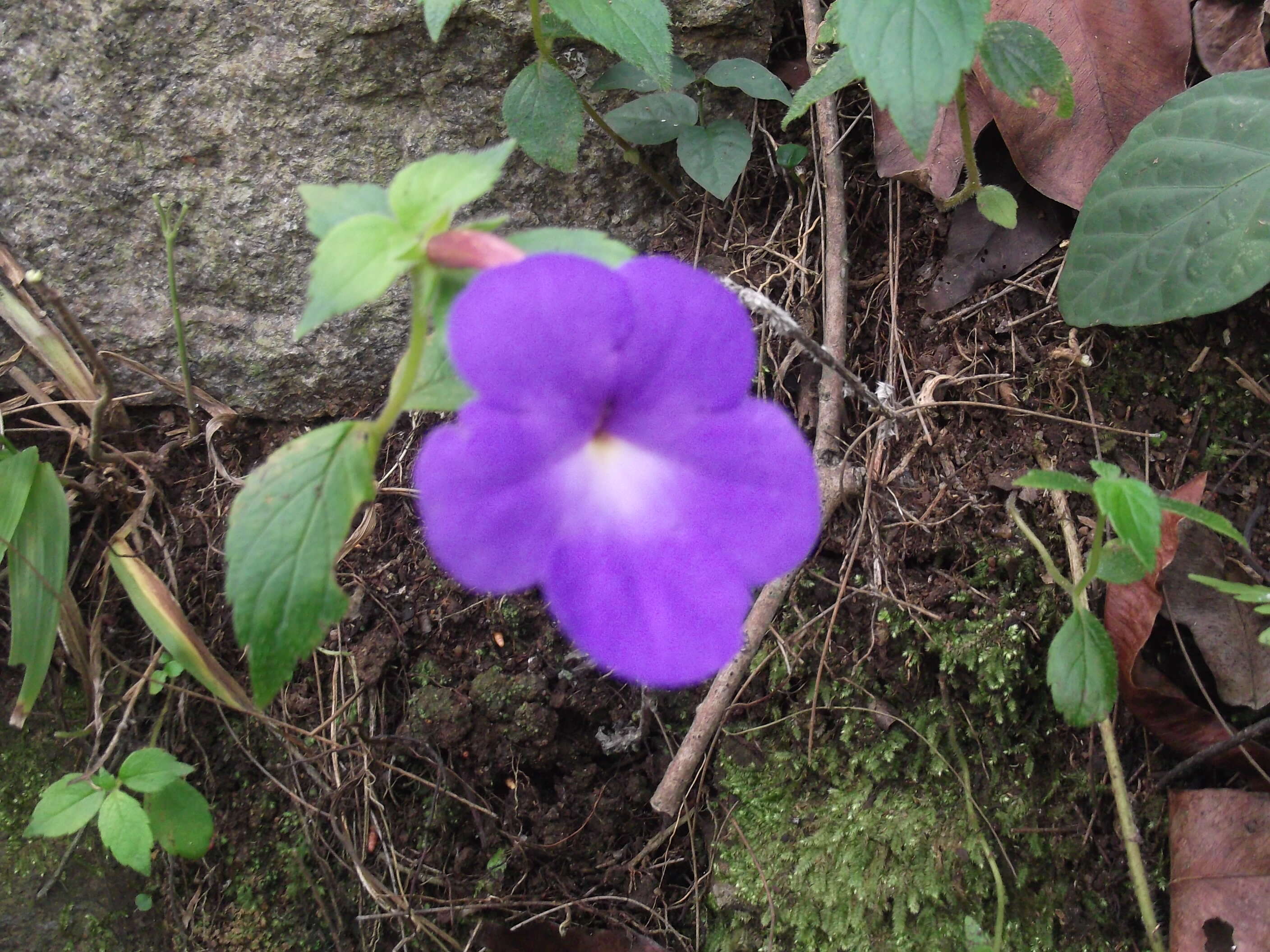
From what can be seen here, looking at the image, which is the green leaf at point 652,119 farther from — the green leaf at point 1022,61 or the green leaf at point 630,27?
the green leaf at point 1022,61

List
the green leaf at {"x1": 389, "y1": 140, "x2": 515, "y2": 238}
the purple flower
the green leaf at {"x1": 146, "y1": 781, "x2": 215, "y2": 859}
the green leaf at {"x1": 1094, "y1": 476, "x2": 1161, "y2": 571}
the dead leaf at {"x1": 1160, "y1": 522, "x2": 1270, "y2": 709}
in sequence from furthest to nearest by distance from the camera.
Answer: the green leaf at {"x1": 146, "y1": 781, "x2": 215, "y2": 859} → the dead leaf at {"x1": 1160, "y1": 522, "x2": 1270, "y2": 709} → the green leaf at {"x1": 1094, "y1": 476, "x2": 1161, "y2": 571} → the green leaf at {"x1": 389, "y1": 140, "x2": 515, "y2": 238} → the purple flower

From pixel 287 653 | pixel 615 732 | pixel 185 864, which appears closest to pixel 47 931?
pixel 185 864

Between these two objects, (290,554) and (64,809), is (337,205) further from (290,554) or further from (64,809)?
(64,809)

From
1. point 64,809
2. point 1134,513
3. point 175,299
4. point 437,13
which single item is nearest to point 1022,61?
point 1134,513

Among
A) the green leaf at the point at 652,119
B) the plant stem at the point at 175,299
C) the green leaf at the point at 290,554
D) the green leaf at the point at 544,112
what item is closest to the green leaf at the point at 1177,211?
the green leaf at the point at 652,119

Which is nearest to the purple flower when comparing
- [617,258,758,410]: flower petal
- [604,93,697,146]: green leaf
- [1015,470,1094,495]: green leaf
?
[617,258,758,410]: flower petal

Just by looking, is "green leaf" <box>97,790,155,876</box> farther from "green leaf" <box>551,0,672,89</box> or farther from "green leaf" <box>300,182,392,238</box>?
"green leaf" <box>551,0,672,89</box>
